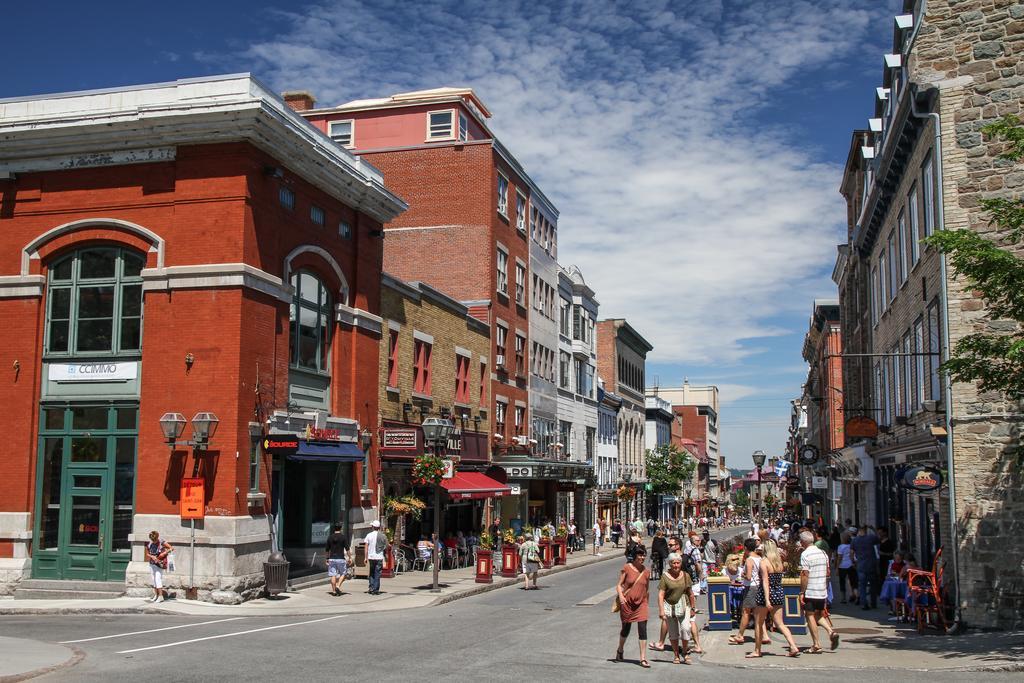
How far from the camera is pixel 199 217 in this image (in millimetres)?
23062

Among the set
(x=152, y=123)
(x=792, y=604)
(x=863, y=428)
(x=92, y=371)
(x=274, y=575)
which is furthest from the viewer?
(x=863, y=428)

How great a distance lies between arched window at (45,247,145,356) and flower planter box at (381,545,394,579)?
10122 mm

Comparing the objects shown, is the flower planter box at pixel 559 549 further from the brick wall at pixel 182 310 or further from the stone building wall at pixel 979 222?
the stone building wall at pixel 979 222

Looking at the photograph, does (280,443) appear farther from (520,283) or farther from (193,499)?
(520,283)

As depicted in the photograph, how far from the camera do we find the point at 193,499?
71.4 ft

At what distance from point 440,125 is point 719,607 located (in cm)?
3197

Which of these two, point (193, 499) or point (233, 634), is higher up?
point (193, 499)

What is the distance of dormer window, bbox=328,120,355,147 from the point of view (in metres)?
47.5

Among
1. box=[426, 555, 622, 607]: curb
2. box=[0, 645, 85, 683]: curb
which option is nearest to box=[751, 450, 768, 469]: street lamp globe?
box=[426, 555, 622, 607]: curb

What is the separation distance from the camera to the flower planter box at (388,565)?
95.8ft

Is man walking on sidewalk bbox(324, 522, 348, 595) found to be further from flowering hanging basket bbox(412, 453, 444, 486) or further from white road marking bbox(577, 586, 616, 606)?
white road marking bbox(577, 586, 616, 606)

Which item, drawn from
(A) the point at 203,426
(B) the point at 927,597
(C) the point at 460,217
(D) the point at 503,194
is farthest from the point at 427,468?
(D) the point at 503,194

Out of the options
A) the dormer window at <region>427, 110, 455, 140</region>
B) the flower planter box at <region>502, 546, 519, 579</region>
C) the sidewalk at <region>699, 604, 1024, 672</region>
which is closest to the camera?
the sidewalk at <region>699, 604, 1024, 672</region>

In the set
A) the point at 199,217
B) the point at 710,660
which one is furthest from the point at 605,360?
the point at 710,660
